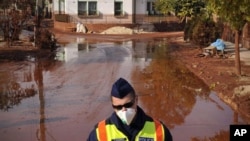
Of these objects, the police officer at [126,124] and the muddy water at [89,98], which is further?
the muddy water at [89,98]

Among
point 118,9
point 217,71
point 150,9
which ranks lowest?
point 217,71

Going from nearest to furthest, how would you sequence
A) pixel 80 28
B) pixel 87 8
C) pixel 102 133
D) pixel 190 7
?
1. pixel 102 133
2. pixel 190 7
3. pixel 80 28
4. pixel 87 8

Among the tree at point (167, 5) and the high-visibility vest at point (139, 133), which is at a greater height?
the tree at point (167, 5)

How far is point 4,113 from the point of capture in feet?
40.7

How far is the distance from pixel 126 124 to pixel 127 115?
12 cm

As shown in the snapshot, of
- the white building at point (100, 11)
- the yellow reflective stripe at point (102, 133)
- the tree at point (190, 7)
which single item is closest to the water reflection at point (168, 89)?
the yellow reflective stripe at point (102, 133)

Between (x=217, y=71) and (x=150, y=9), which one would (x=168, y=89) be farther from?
(x=150, y=9)

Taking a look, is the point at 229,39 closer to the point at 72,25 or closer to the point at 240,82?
the point at 240,82

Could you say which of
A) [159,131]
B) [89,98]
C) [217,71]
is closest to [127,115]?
[159,131]

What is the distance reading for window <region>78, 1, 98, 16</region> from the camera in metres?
51.0

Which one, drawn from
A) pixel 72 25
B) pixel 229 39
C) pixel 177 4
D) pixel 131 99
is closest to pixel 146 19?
pixel 72 25

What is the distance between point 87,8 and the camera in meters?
51.0

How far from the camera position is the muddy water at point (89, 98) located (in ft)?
35.0

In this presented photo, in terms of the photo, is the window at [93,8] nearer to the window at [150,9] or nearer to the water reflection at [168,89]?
the window at [150,9]
